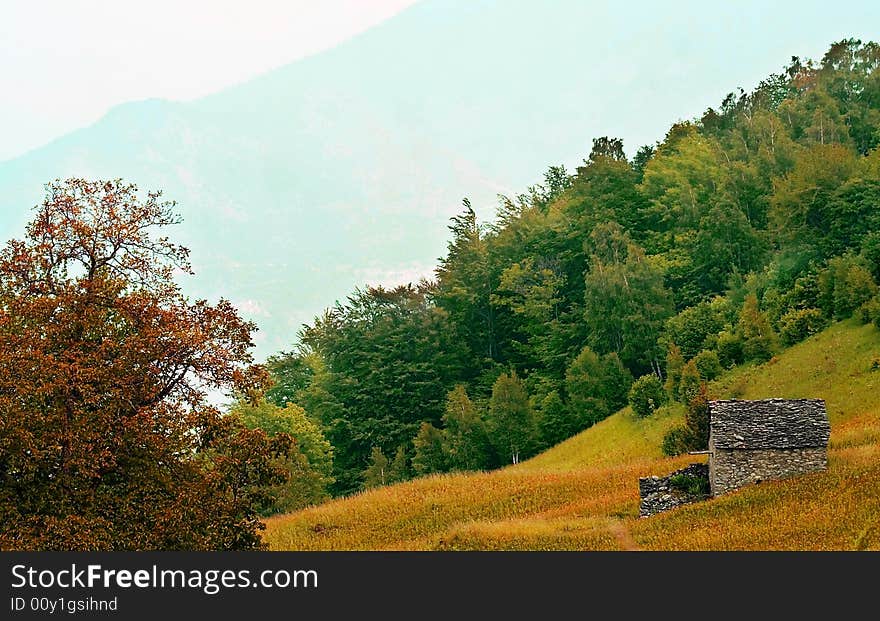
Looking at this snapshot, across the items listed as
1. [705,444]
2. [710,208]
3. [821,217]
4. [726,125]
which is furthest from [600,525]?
[726,125]

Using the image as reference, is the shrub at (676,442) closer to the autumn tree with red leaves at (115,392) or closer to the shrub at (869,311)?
the shrub at (869,311)

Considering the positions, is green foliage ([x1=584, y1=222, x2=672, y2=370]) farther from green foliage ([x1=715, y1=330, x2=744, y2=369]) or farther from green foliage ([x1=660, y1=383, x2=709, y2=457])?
green foliage ([x1=660, y1=383, x2=709, y2=457])

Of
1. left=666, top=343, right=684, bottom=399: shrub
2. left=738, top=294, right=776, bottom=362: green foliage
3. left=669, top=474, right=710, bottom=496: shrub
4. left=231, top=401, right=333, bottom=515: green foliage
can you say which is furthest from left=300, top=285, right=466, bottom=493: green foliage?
left=669, top=474, right=710, bottom=496: shrub

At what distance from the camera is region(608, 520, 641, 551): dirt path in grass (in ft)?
Result: 127

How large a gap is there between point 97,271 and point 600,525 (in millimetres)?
18498

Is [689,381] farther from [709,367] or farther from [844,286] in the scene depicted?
[844,286]

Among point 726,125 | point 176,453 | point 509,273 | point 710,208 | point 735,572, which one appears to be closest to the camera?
point 735,572

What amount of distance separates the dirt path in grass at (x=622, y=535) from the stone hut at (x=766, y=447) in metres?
3.52

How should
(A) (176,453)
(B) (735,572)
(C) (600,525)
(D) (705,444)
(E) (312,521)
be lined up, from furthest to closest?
(D) (705,444) → (E) (312,521) → (C) (600,525) → (A) (176,453) → (B) (735,572)

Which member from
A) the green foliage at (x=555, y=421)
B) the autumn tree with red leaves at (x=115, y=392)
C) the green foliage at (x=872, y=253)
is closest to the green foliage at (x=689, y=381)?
the green foliage at (x=872, y=253)

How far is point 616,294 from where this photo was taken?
9750 cm

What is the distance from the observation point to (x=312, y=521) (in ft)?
169

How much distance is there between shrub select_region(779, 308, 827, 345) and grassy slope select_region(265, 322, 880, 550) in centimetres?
416

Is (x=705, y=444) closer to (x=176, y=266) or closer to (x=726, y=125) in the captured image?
(x=176, y=266)
